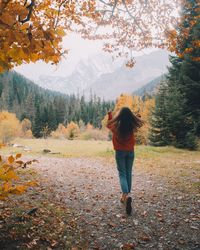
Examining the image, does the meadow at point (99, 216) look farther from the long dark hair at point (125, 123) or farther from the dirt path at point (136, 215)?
the long dark hair at point (125, 123)

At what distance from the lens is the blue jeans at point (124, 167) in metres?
6.11

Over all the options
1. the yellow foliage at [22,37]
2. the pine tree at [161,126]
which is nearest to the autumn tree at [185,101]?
the pine tree at [161,126]

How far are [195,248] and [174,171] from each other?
693cm

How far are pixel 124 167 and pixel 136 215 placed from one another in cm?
105

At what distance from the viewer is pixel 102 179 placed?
32.2ft

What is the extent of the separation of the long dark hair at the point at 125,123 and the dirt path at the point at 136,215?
67.2 inches

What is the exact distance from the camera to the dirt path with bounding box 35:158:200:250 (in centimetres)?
471

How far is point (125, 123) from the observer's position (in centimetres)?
606

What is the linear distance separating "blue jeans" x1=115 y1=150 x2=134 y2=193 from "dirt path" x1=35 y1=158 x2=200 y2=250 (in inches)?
22.0

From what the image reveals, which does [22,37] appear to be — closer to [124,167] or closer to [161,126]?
[124,167]

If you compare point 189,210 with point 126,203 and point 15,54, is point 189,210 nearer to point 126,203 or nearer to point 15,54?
point 126,203

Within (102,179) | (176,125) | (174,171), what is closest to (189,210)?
(102,179)

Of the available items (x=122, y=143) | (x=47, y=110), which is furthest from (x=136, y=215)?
(x=47, y=110)

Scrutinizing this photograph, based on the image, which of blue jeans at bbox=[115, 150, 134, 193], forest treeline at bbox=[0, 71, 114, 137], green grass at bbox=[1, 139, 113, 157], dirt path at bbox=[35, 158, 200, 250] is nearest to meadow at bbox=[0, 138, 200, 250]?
dirt path at bbox=[35, 158, 200, 250]
